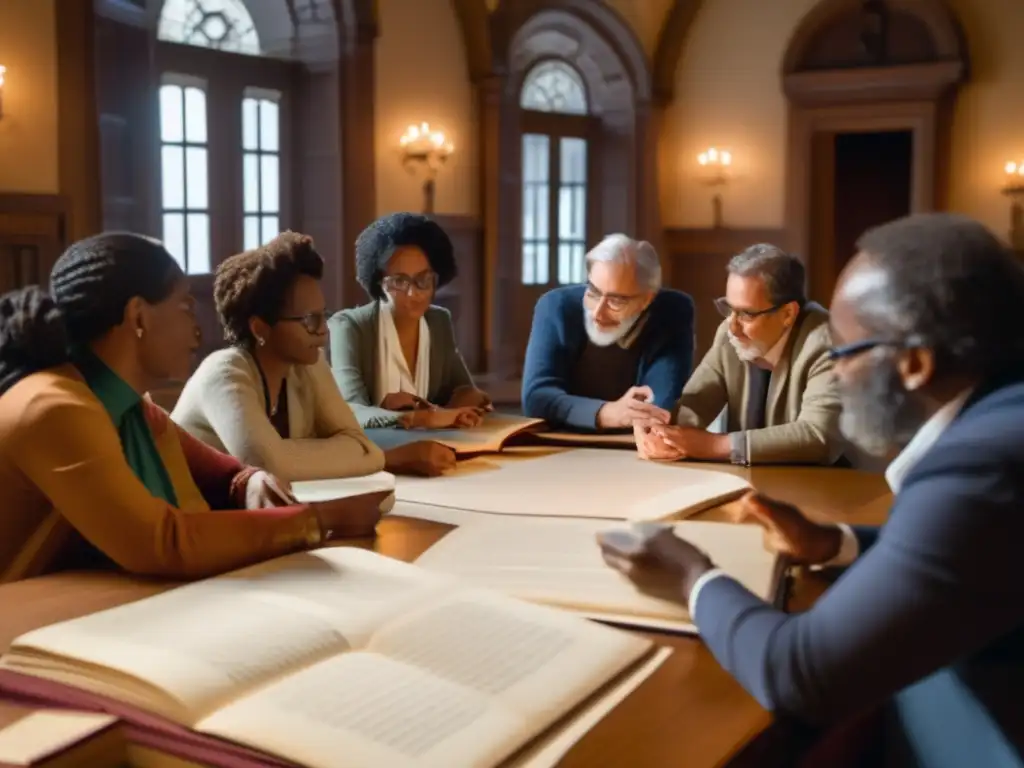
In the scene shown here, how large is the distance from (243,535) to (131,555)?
15cm

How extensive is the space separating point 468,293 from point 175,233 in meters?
2.61

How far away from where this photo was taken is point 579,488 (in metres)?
2.28

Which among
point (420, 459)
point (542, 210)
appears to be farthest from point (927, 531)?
point (542, 210)

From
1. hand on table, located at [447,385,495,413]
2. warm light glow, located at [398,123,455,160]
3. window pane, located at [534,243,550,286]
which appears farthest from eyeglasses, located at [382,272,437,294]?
window pane, located at [534,243,550,286]

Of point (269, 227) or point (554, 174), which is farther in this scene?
point (554, 174)

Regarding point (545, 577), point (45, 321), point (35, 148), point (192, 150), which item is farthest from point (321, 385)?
point (192, 150)

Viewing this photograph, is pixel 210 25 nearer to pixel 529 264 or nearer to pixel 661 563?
pixel 529 264

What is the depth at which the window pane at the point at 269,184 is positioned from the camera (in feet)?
26.3

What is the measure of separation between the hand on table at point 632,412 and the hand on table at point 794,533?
1218 millimetres

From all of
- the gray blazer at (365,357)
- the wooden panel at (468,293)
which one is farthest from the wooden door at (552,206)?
the gray blazer at (365,357)

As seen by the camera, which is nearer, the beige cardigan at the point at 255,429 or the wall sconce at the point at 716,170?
the beige cardigan at the point at 255,429

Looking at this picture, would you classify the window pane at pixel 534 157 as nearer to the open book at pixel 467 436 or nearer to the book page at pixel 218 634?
the open book at pixel 467 436

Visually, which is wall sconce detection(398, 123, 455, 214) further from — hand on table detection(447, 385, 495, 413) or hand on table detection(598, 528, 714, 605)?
hand on table detection(598, 528, 714, 605)

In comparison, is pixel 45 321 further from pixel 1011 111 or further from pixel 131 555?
pixel 1011 111
